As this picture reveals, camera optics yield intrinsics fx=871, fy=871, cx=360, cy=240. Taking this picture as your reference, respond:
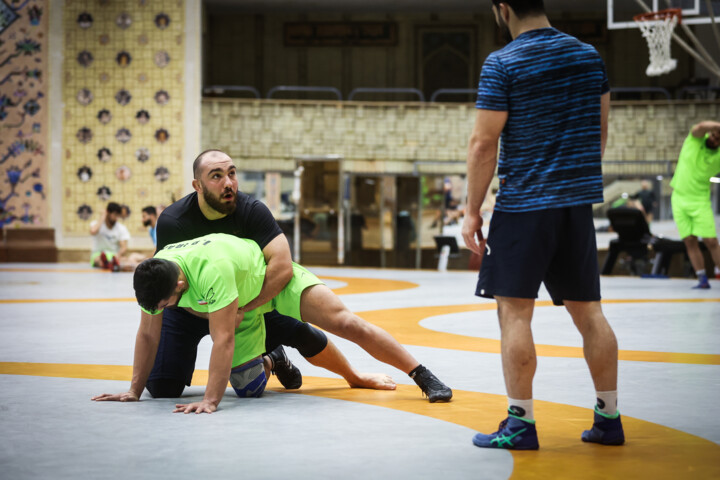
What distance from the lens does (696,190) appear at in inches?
326

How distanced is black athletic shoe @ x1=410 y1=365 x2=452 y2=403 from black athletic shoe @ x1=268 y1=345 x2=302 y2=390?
20.9 inches

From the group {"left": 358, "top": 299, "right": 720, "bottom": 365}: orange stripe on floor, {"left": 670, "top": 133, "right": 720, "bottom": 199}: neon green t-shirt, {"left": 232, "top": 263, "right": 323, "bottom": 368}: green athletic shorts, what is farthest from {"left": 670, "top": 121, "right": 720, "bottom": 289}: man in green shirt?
{"left": 232, "top": 263, "right": 323, "bottom": 368}: green athletic shorts

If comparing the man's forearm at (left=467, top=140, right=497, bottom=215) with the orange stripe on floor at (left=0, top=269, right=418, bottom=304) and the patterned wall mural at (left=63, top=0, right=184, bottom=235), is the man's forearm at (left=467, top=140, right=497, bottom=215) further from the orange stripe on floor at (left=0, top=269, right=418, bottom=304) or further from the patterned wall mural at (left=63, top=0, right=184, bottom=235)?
the patterned wall mural at (left=63, top=0, right=184, bottom=235)

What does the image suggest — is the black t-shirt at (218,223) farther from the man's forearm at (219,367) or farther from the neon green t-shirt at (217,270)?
the man's forearm at (219,367)

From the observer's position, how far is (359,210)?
58.0 ft

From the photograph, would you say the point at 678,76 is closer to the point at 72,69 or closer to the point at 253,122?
the point at 253,122

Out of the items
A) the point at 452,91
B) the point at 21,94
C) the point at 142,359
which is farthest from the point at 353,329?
the point at 21,94

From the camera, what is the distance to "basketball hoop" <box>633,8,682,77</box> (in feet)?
36.8

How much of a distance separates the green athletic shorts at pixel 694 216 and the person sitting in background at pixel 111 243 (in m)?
7.37

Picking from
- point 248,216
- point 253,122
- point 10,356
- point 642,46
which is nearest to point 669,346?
point 248,216

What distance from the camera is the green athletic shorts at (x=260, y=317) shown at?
11.0ft

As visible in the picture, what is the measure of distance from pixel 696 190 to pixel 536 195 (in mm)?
6282

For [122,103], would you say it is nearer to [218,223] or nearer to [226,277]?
[218,223]

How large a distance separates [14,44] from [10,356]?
1385cm
